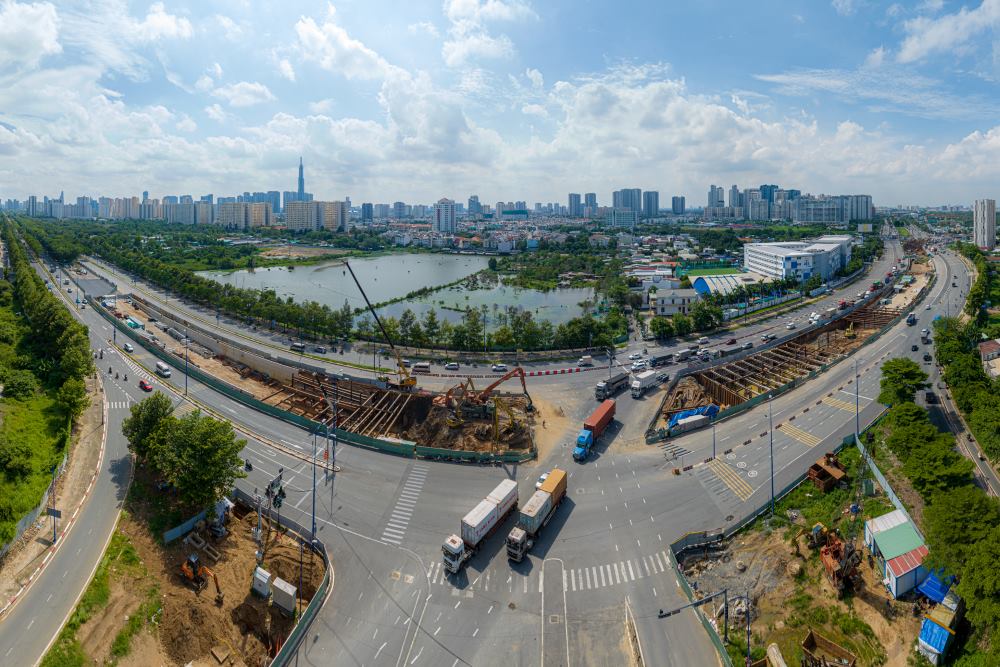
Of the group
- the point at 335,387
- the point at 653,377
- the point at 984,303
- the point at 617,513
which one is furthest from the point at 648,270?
the point at 617,513

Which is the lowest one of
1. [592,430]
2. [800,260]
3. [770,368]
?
[592,430]

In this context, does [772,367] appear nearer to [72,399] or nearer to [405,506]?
[405,506]

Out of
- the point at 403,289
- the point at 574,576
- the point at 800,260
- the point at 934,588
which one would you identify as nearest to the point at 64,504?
the point at 574,576

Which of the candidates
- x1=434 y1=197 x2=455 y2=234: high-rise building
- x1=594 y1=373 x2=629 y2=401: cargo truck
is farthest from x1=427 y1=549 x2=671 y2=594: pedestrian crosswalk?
x1=434 y1=197 x2=455 y2=234: high-rise building

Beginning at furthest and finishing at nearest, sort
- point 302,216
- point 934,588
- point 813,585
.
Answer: point 302,216, point 813,585, point 934,588

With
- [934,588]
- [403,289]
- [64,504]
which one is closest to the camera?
[934,588]

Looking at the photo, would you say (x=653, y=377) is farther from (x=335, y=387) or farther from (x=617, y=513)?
(x=335, y=387)
